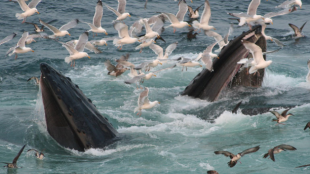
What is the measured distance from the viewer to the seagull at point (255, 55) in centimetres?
950

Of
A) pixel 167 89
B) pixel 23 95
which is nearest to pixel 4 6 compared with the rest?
pixel 23 95

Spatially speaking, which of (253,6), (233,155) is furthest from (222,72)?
(253,6)

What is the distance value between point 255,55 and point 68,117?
5374mm

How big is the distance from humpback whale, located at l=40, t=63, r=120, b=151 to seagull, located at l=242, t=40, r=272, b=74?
3.71 metres

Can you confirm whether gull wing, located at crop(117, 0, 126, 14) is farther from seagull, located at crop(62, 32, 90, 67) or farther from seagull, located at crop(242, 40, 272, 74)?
seagull, located at crop(242, 40, 272, 74)

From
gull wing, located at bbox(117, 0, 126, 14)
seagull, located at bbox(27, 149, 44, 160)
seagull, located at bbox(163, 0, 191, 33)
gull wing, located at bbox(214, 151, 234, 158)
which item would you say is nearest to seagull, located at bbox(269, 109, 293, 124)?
gull wing, located at bbox(214, 151, 234, 158)

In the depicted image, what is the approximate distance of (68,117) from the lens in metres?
7.61

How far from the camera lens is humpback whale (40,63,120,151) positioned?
762 centimetres

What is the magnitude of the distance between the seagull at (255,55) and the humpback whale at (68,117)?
12.2 feet

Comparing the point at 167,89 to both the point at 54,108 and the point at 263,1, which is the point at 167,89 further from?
the point at 263,1

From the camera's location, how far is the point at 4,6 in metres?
31.8

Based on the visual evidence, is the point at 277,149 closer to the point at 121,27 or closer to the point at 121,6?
the point at 121,27

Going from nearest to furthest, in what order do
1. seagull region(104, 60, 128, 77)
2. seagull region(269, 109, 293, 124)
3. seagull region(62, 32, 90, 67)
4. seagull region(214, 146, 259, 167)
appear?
seagull region(214, 146, 259, 167)
seagull region(269, 109, 293, 124)
seagull region(62, 32, 90, 67)
seagull region(104, 60, 128, 77)

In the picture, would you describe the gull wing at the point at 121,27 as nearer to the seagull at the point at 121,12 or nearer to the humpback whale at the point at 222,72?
the seagull at the point at 121,12
